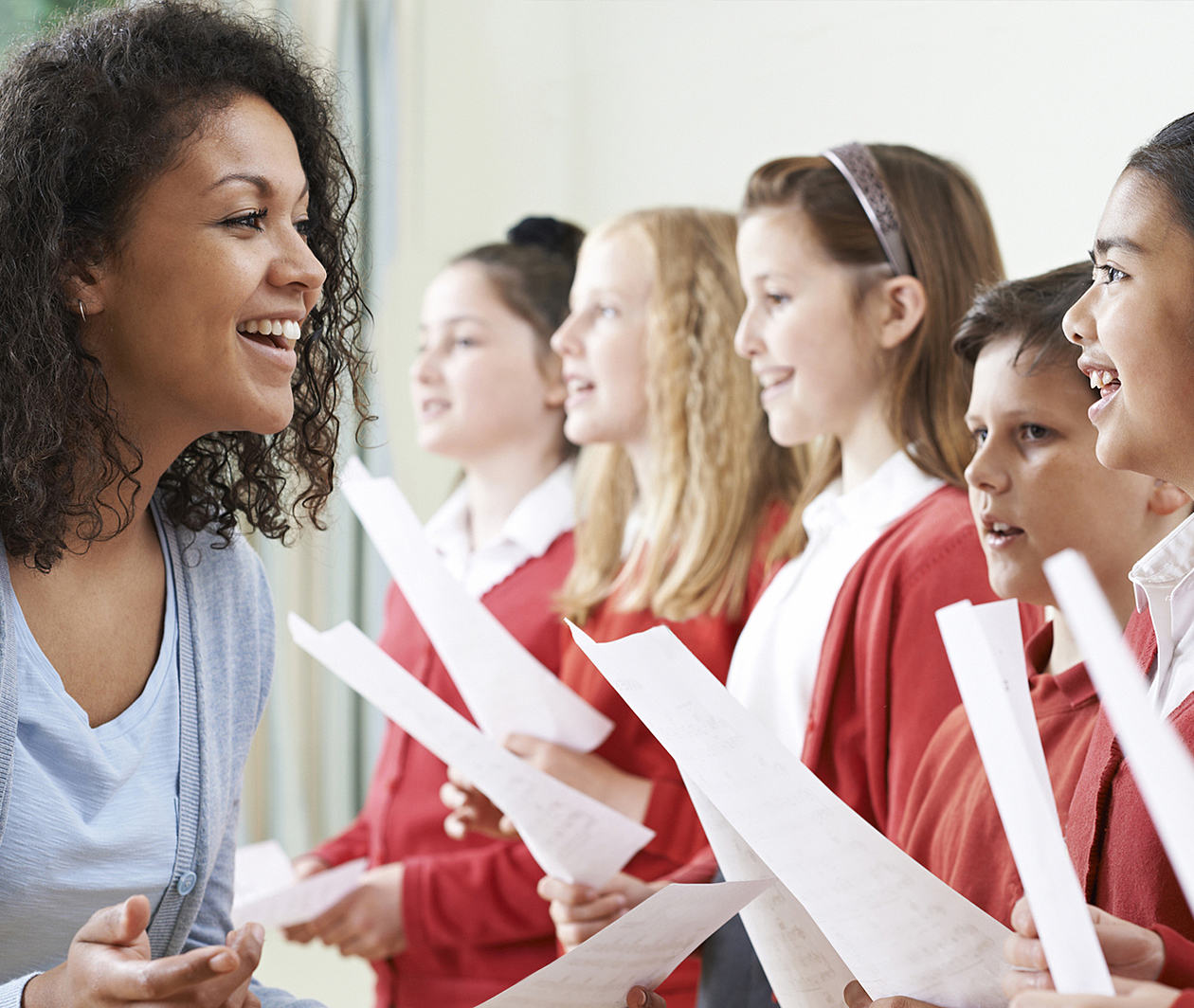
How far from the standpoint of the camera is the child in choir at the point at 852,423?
1.26 meters

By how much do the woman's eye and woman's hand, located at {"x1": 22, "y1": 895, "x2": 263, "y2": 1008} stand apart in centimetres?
56

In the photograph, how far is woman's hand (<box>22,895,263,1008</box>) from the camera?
0.82 m

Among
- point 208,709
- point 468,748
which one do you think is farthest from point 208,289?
point 468,748

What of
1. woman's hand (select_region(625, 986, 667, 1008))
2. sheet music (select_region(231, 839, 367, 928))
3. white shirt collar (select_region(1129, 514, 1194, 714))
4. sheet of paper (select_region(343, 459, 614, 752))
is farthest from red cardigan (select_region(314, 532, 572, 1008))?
white shirt collar (select_region(1129, 514, 1194, 714))

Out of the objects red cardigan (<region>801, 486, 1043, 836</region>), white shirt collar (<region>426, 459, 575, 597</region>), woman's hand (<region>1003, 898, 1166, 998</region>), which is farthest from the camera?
white shirt collar (<region>426, 459, 575, 597</region>)

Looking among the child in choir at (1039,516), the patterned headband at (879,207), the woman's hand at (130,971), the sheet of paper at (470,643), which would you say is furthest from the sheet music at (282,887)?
the patterned headband at (879,207)

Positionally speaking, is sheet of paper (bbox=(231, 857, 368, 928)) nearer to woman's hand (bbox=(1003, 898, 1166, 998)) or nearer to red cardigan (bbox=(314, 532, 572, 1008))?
red cardigan (bbox=(314, 532, 572, 1008))

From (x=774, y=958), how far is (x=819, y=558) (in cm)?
59

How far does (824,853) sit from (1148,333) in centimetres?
41

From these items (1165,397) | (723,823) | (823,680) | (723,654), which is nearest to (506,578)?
(723,654)

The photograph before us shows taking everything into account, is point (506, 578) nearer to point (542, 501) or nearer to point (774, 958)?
point (542, 501)

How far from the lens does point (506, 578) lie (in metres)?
1.96

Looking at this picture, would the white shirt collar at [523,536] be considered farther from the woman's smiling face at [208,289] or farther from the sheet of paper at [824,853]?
the sheet of paper at [824,853]

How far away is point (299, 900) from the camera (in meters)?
1.60
